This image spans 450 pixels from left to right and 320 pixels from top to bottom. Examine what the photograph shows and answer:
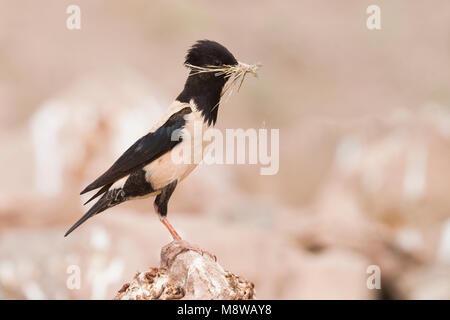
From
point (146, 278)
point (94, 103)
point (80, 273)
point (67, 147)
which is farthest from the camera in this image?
point (94, 103)

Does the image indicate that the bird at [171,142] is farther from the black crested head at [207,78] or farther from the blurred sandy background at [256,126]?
the blurred sandy background at [256,126]

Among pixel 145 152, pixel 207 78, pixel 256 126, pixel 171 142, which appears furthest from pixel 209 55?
pixel 256 126

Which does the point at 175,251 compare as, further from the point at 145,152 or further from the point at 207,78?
the point at 207,78

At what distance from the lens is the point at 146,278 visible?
5.91m

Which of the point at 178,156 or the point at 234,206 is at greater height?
the point at 178,156

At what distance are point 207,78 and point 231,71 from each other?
0.24m

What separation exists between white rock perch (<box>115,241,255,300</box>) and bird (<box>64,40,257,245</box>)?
33 centimetres

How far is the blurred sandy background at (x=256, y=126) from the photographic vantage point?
10.4 metres

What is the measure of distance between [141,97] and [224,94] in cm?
1087

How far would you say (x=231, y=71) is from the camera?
6086 mm

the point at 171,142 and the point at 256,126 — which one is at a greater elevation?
the point at 171,142

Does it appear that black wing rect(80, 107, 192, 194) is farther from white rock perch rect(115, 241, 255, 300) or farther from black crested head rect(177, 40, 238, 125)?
white rock perch rect(115, 241, 255, 300)
